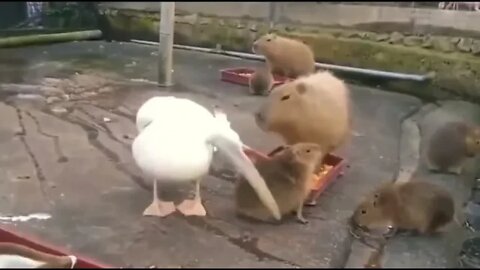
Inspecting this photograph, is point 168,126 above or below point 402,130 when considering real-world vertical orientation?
above

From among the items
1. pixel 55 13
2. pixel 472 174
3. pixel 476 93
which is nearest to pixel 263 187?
pixel 472 174

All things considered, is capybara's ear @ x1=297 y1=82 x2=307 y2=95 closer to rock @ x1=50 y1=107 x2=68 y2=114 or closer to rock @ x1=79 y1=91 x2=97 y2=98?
rock @ x1=50 y1=107 x2=68 y2=114

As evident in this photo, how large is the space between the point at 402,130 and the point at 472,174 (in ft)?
1.65

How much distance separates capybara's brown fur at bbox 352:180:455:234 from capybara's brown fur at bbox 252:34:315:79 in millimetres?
948

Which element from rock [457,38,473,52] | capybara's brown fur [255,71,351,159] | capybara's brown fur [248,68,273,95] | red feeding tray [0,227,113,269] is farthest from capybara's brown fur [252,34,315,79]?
red feeding tray [0,227,113,269]

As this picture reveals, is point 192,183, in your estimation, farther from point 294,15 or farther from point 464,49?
point 294,15

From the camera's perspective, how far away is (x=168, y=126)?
66.7 inches

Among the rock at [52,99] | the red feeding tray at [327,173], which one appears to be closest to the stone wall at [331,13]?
the rock at [52,99]

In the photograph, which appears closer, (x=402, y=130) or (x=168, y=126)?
(x=168, y=126)

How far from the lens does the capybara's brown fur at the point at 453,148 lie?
2.31 meters

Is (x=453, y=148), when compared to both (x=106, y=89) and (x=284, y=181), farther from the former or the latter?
(x=106, y=89)

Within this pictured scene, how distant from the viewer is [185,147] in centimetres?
167

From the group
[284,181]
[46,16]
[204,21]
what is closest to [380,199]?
[284,181]

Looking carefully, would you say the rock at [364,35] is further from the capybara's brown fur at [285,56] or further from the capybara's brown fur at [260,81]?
the capybara's brown fur at [260,81]
